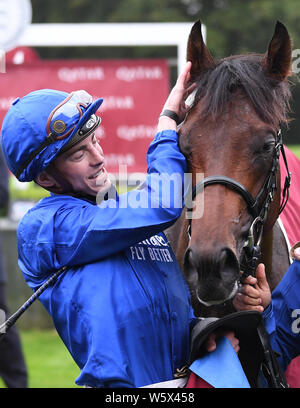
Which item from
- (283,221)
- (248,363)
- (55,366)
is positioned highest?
(283,221)

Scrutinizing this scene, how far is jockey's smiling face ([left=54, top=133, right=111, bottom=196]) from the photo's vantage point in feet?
7.40

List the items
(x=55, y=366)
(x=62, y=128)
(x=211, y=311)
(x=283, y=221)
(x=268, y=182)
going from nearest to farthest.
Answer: (x=62, y=128) → (x=268, y=182) → (x=211, y=311) → (x=283, y=221) → (x=55, y=366)

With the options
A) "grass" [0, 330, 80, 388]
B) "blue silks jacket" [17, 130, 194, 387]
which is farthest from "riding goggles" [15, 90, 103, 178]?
"grass" [0, 330, 80, 388]

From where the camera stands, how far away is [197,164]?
2.27 meters

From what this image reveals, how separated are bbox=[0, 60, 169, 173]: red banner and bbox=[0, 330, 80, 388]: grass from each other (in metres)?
1.95

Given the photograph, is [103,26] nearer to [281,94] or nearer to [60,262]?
[281,94]

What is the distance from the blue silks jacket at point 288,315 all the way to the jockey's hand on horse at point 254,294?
89 millimetres

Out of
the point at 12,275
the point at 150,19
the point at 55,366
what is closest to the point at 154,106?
the point at 12,275

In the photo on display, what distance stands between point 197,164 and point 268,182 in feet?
0.94

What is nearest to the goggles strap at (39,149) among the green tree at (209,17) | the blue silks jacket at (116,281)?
the blue silks jacket at (116,281)

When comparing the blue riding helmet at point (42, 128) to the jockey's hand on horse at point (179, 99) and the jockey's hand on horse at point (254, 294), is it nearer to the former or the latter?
the jockey's hand on horse at point (179, 99)

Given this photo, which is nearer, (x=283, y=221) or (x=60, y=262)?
(x=60, y=262)

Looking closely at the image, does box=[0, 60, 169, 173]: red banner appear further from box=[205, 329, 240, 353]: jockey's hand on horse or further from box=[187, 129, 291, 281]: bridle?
box=[205, 329, 240, 353]: jockey's hand on horse

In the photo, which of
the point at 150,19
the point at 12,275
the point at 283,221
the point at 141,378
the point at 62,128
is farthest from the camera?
the point at 150,19
